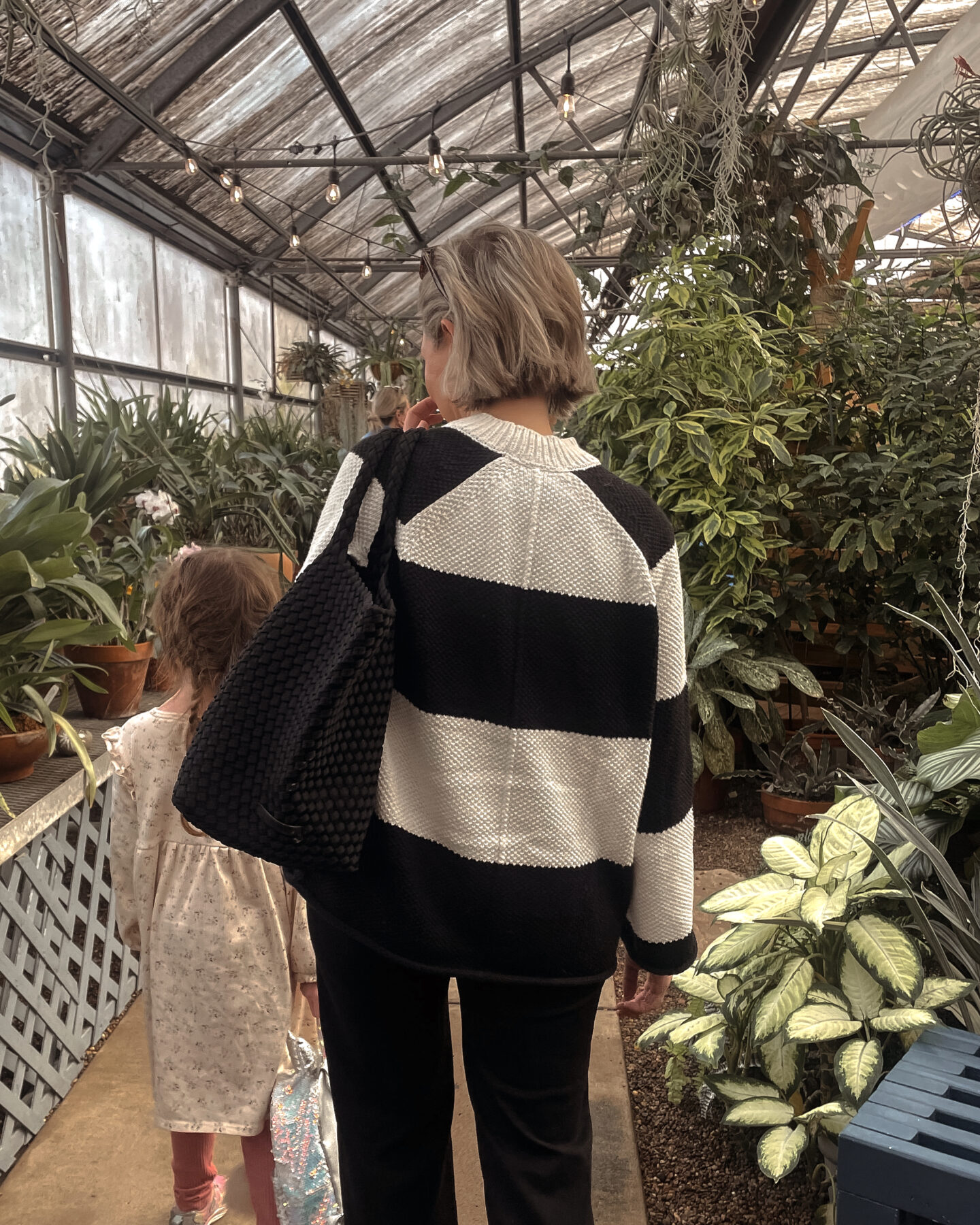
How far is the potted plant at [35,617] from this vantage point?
5.43 feet

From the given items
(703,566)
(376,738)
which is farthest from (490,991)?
(703,566)

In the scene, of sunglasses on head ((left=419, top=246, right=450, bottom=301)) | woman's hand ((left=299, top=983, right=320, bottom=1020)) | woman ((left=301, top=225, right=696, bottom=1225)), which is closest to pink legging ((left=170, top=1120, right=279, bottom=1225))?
woman's hand ((left=299, top=983, right=320, bottom=1020))

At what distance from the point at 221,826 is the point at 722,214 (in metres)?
2.91

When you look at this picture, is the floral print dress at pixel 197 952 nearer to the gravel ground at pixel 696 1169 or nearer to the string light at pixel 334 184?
the gravel ground at pixel 696 1169

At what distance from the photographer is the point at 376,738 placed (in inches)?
35.5

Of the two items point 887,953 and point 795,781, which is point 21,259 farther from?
point 887,953

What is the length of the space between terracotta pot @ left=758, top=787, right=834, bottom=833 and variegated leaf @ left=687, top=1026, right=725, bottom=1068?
1.45 m

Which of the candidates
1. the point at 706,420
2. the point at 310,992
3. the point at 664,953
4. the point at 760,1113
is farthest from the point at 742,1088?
the point at 706,420

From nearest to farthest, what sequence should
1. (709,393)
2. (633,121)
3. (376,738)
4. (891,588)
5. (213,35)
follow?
(376,738), (709,393), (891,588), (633,121), (213,35)

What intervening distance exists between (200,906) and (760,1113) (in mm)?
838

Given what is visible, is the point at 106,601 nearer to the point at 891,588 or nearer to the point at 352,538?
the point at 352,538

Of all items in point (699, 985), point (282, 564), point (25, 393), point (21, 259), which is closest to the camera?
point (699, 985)

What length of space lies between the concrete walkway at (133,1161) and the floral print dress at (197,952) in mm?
318

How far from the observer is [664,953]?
1040 mm
